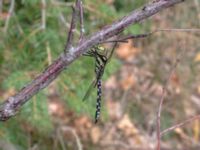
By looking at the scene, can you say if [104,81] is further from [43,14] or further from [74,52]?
[74,52]

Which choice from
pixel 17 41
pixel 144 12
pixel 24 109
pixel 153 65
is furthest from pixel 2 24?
pixel 153 65

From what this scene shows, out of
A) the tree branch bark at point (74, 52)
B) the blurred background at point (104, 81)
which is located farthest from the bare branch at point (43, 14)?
the tree branch bark at point (74, 52)

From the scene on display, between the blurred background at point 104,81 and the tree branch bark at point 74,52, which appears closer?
the tree branch bark at point 74,52

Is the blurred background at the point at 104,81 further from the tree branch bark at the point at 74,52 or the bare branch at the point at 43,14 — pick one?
the tree branch bark at the point at 74,52

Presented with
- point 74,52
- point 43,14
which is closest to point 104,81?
point 43,14

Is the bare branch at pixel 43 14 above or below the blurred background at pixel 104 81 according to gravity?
above

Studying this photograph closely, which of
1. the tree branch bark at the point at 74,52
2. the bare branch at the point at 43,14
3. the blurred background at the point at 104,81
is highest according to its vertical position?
the tree branch bark at the point at 74,52

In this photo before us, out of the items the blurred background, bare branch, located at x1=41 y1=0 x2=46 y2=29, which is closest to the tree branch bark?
the blurred background

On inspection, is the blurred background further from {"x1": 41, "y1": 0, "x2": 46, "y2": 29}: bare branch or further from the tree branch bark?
the tree branch bark
